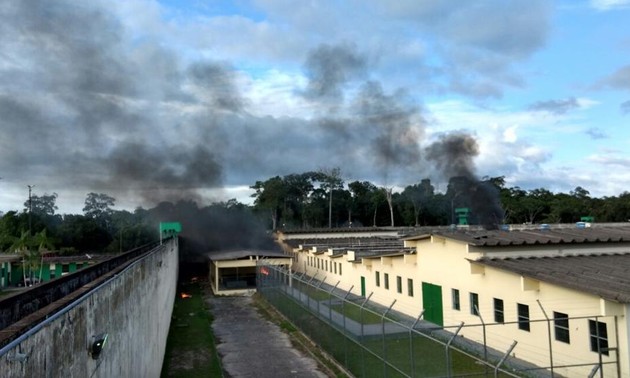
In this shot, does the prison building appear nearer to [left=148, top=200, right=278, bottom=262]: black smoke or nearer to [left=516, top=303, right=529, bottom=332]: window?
[left=516, top=303, right=529, bottom=332]: window

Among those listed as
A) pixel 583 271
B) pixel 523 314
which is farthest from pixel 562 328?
pixel 583 271

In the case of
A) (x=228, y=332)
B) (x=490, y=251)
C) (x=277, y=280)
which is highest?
(x=490, y=251)

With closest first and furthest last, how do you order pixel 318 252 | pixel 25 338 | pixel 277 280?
pixel 25 338, pixel 277 280, pixel 318 252

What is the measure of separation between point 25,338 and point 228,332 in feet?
68.0

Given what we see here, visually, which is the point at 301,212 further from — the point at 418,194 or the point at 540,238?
the point at 540,238

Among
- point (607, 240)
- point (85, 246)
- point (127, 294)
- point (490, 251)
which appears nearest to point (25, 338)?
point (127, 294)

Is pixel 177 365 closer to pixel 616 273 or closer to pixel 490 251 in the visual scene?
pixel 490 251

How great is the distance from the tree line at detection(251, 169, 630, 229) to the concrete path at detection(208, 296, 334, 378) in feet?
204

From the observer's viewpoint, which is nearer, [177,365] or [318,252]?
[177,365]

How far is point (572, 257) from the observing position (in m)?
19.3

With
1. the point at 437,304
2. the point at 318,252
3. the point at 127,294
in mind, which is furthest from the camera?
the point at 318,252

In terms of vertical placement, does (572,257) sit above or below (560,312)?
above

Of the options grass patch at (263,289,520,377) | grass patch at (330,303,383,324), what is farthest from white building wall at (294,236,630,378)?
grass patch at (330,303,383,324)

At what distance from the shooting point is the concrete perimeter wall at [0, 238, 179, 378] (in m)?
3.45
